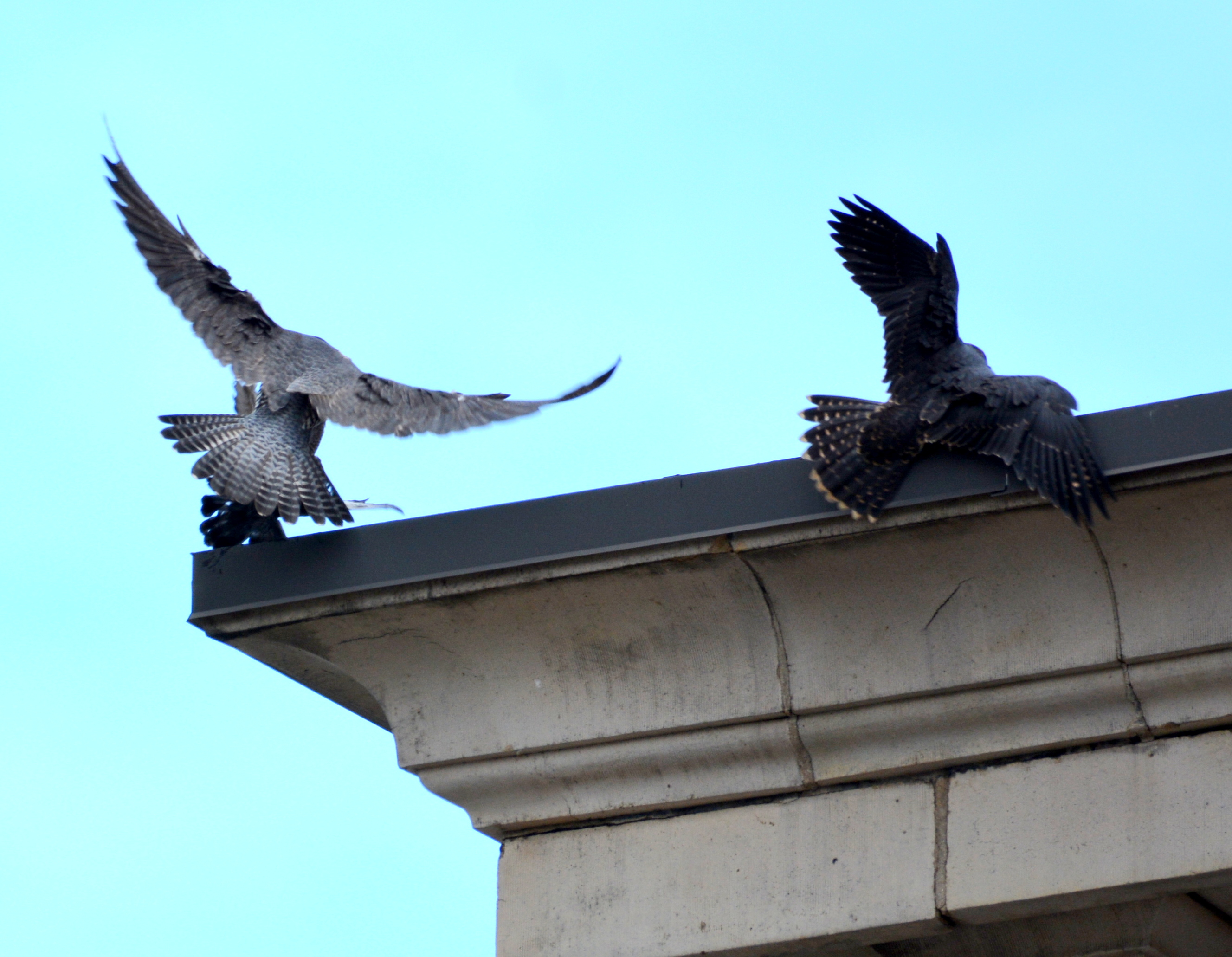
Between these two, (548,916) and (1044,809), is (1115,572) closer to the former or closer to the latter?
(1044,809)

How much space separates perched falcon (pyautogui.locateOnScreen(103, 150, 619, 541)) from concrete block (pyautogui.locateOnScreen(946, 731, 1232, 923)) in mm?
1274

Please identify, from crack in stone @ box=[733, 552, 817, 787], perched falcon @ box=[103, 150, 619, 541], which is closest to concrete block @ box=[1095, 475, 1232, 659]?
crack in stone @ box=[733, 552, 817, 787]

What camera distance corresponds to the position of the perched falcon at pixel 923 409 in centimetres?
296

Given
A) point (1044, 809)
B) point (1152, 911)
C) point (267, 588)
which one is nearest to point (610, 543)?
point (267, 588)

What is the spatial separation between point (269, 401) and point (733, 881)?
1.85m

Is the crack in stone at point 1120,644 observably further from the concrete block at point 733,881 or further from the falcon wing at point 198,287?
the falcon wing at point 198,287

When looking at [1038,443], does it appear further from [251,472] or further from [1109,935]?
[251,472]

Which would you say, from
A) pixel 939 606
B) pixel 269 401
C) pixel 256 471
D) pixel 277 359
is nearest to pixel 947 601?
pixel 939 606

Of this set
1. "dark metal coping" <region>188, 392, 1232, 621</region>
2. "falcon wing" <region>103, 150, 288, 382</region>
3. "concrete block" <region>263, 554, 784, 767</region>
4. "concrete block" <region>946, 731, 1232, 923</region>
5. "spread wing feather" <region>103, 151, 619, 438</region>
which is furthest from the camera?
"falcon wing" <region>103, 150, 288, 382</region>

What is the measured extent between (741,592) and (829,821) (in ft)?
1.73

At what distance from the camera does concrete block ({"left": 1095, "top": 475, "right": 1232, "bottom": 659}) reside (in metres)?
2.94

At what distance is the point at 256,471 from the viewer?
371 cm

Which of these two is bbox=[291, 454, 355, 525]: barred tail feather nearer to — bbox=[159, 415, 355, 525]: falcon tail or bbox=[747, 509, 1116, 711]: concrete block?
bbox=[159, 415, 355, 525]: falcon tail

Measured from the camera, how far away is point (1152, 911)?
3039 millimetres
